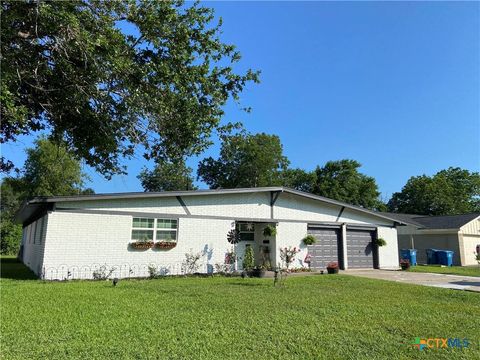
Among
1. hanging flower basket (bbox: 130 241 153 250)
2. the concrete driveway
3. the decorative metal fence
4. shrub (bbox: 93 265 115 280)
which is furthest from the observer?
hanging flower basket (bbox: 130 241 153 250)

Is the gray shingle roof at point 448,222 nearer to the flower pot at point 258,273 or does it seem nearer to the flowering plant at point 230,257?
the flowering plant at point 230,257

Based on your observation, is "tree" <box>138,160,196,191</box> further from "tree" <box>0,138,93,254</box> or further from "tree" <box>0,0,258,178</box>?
"tree" <box>0,0,258,178</box>

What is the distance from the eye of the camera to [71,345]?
4.83m

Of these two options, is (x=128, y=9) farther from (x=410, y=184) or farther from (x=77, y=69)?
(x=410, y=184)

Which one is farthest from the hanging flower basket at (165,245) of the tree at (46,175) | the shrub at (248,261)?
the tree at (46,175)

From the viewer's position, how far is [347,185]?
141 ft

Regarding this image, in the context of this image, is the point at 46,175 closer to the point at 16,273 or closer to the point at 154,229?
the point at 16,273

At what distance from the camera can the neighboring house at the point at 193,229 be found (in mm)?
12438

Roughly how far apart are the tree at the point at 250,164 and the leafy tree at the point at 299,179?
0.90m

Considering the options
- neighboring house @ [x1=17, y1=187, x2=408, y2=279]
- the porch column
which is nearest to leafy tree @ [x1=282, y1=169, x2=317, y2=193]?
neighboring house @ [x1=17, y1=187, x2=408, y2=279]

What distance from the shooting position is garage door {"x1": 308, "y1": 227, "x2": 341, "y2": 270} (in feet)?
58.2

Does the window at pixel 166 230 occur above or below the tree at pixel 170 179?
below

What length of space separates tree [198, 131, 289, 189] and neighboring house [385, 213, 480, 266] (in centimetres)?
1813

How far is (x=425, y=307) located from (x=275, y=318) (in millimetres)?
3599
